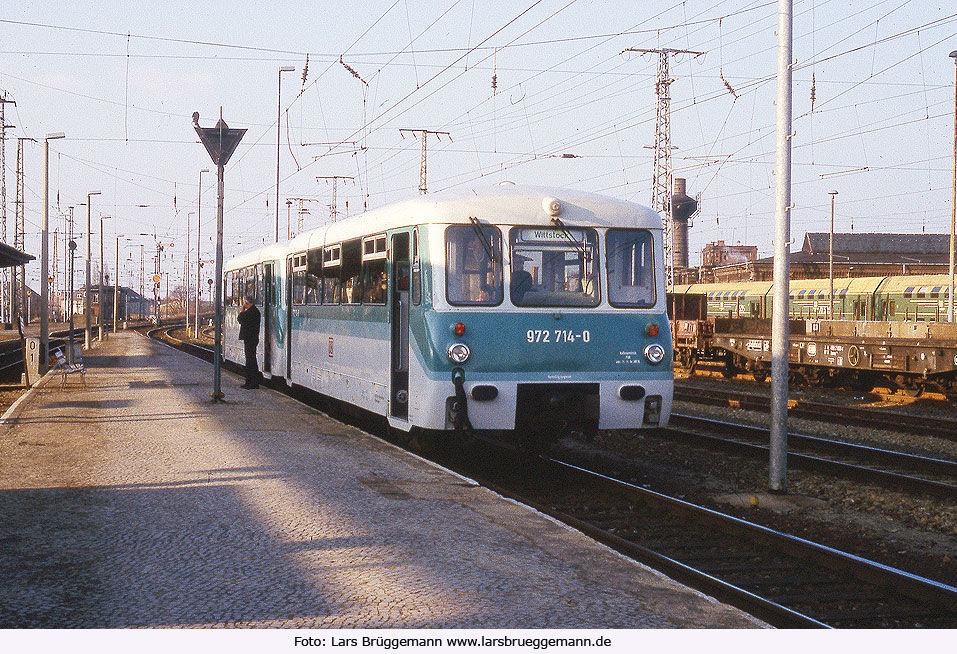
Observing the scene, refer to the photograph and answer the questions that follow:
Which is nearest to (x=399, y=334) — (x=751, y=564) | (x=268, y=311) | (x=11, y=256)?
(x=751, y=564)

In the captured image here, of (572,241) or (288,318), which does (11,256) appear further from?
(572,241)

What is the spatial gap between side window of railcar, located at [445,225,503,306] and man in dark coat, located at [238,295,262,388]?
30.4 ft

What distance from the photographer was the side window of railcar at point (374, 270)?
1126 cm

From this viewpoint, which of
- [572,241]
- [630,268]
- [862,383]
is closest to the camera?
[572,241]

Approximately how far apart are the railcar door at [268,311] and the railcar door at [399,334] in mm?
8012

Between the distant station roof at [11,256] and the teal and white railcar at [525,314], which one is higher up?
the distant station roof at [11,256]

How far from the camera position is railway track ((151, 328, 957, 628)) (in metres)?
5.75

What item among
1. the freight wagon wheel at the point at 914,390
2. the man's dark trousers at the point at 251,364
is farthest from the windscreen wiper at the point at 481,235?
the freight wagon wheel at the point at 914,390

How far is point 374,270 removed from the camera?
38.2 feet

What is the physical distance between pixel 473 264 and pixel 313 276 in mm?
5681

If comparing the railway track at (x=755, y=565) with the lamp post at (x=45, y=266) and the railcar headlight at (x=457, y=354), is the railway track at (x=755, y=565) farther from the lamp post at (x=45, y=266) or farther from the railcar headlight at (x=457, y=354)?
the lamp post at (x=45, y=266)

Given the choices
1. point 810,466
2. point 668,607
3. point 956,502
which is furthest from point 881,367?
point 668,607

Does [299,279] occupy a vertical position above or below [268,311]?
above

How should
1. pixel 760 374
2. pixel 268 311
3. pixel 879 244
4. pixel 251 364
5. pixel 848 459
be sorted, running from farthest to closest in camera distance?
pixel 879 244, pixel 760 374, pixel 251 364, pixel 268 311, pixel 848 459
